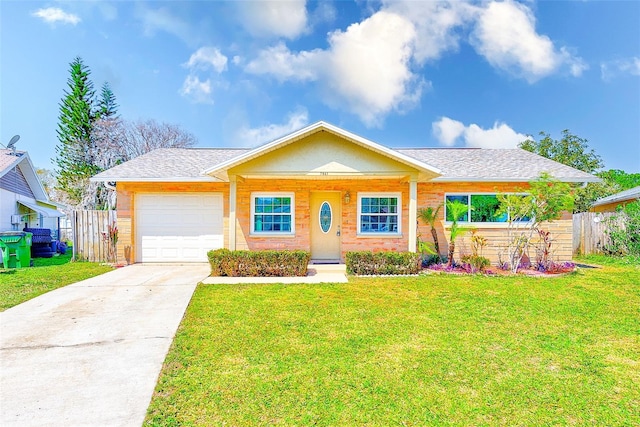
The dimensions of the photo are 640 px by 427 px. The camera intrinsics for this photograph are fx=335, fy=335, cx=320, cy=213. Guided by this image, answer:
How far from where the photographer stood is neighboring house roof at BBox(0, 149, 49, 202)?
50.7 ft

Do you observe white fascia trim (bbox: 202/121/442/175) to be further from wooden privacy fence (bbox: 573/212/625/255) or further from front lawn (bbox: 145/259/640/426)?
wooden privacy fence (bbox: 573/212/625/255)

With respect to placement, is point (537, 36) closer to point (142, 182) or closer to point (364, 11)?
point (364, 11)

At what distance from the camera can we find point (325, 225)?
39.0 feet

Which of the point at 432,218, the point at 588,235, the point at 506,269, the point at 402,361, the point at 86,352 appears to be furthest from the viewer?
the point at 588,235

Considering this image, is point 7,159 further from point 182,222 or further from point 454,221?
point 454,221

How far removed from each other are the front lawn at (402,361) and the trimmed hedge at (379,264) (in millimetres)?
2275

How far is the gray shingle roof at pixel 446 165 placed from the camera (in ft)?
36.2

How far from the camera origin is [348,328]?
5.09 m

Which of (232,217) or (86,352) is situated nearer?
(86,352)

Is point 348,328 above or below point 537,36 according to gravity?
below

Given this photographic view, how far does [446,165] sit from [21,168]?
67.5 feet

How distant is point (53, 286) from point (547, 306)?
1092 centimetres

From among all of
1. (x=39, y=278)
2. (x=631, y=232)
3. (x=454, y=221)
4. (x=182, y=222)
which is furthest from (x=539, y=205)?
(x=39, y=278)

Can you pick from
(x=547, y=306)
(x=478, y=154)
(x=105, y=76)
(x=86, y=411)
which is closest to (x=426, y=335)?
(x=547, y=306)
